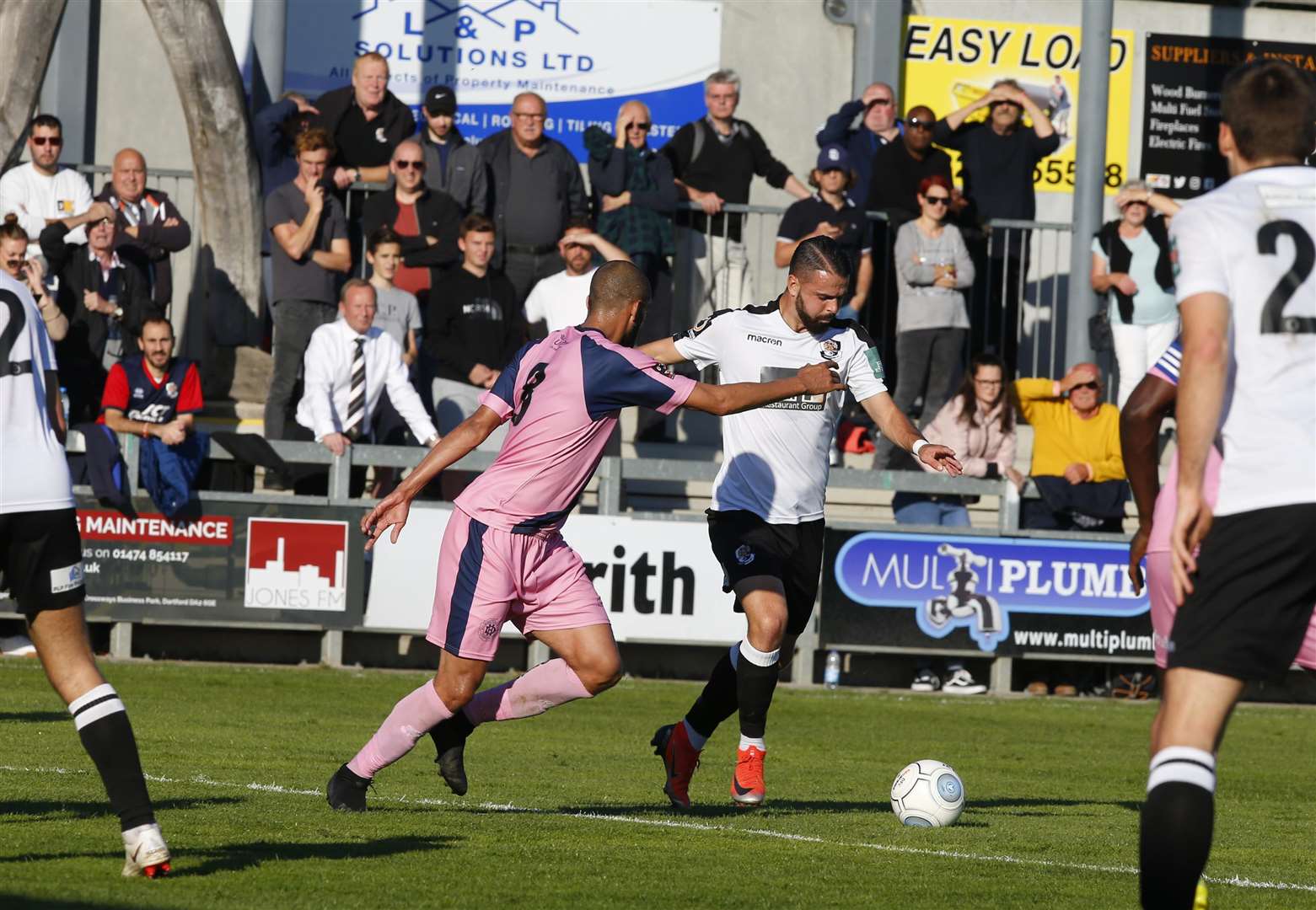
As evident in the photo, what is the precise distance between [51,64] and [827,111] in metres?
8.10

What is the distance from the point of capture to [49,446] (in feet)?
18.9

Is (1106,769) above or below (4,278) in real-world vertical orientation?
below

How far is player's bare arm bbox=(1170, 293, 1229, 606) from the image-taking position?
4.64 meters

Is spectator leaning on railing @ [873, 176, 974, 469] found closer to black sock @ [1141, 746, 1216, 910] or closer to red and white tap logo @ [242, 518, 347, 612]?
red and white tap logo @ [242, 518, 347, 612]

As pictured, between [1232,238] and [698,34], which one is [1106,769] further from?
[698,34]

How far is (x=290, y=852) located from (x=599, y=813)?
6.15ft

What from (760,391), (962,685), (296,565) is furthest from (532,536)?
(962,685)

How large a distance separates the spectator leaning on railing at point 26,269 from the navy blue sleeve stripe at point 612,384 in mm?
6657

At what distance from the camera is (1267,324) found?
4.79 meters

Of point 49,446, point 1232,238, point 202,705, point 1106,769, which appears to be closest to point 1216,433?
point 1232,238

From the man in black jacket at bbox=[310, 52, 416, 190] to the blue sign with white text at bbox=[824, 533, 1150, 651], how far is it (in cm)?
520

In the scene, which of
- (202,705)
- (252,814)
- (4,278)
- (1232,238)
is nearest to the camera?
(1232,238)

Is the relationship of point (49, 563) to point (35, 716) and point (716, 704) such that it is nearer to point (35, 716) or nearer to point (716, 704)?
point (716, 704)

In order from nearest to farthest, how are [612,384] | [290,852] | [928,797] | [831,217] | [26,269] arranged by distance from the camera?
[290,852], [612,384], [928,797], [26,269], [831,217]
